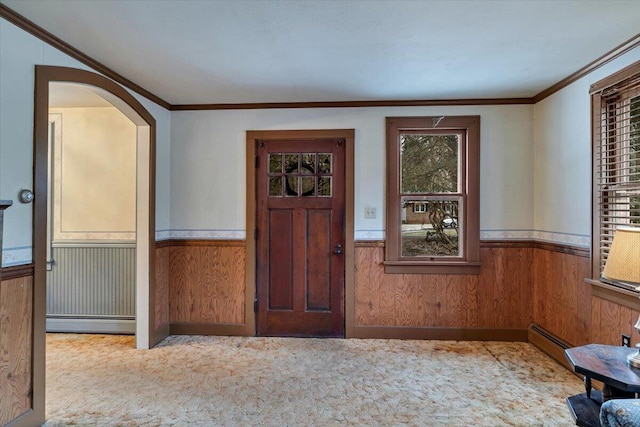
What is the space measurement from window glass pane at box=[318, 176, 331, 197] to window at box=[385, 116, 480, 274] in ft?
2.07

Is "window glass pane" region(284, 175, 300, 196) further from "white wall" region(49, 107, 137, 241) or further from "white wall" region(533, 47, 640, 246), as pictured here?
"white wall" region(533, 47, 640, 246)

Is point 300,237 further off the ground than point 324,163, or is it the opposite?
point 324,163

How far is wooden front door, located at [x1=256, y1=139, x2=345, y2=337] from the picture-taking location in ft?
12.6

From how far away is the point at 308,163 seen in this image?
152 inches

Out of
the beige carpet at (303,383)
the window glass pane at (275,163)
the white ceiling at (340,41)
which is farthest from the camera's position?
the window glass pane at (275,163)

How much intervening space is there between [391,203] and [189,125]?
91.8 inches

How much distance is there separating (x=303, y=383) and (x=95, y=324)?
2581 mm

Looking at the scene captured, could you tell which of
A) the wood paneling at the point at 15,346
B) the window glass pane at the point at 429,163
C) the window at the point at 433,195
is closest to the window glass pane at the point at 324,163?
the window at the point at 433,195

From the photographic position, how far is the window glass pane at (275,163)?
3893mm

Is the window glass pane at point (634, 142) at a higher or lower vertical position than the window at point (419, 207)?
higher

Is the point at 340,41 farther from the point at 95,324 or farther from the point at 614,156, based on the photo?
the point at 95,324

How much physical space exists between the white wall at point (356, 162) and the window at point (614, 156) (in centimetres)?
92

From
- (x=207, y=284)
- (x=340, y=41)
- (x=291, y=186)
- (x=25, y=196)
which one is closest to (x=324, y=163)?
(x=291, y=186)

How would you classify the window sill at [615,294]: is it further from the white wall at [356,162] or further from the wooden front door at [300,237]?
the wooden front door at [300,237]
